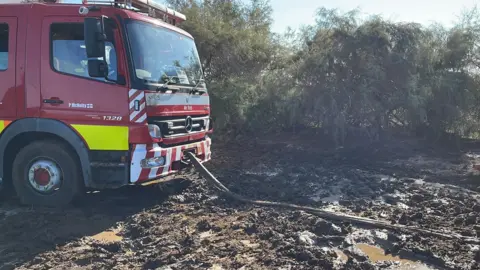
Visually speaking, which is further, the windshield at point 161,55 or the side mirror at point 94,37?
the windshield at point 161,55

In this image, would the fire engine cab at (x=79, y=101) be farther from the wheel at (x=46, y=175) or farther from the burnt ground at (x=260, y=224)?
the burnt ground at (x=260, y=224)

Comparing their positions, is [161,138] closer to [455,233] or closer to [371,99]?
[455,233]

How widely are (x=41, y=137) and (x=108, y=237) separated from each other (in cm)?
183

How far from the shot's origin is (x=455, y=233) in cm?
472

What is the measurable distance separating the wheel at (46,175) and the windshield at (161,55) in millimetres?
1485

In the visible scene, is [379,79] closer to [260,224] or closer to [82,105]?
[260,224]

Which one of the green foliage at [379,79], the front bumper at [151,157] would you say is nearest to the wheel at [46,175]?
the front bumper at [151,157]

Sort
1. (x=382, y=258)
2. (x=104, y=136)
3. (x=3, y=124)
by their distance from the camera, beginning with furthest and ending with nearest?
(x=3, y=124) → (x=104, y=136) → (x=382, y=258)

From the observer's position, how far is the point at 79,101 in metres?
5.34

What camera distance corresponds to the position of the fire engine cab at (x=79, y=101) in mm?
5277

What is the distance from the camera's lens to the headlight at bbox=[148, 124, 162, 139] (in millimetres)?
5336

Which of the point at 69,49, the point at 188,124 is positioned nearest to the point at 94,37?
the point at 69,49

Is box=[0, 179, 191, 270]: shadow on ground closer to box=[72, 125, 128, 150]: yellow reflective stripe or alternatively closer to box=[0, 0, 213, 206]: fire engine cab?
box=[0, 0, 213, 206]: fire engine cab

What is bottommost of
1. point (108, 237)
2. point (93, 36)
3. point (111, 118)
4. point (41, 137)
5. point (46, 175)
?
point (108, 237)
